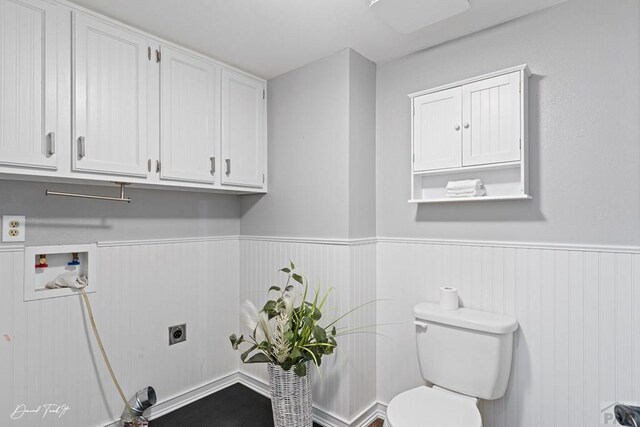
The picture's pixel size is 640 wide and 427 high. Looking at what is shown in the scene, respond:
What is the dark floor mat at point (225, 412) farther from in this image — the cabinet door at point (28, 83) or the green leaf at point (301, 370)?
the cabinet door at point (28, 83)

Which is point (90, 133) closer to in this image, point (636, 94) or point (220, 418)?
point (220, 418)

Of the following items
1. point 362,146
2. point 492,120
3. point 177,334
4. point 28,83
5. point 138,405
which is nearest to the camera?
point 28,83

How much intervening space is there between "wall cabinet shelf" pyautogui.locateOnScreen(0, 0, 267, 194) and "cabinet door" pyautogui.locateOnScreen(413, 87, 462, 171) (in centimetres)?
108

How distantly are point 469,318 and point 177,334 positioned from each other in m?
1.71

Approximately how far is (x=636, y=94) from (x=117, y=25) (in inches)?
90.5

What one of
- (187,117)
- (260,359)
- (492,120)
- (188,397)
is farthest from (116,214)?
(492,120)

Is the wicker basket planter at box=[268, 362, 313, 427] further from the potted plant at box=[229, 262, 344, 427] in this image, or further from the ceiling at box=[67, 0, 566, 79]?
the ceiling at box=[67, 0, 566, 79]

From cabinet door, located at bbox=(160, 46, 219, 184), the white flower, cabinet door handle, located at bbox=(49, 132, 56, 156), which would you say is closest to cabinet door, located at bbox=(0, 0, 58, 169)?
cabinet door handle, located at bbox=(49, 132, 56, 156)

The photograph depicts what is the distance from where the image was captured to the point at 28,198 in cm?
163

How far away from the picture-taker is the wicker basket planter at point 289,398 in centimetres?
175

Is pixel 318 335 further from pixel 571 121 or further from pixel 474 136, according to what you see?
→ pixel 571 121

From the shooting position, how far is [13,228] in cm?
157

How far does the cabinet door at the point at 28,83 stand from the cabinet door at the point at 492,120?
73.9 inches

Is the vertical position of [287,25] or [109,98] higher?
[287,25]
